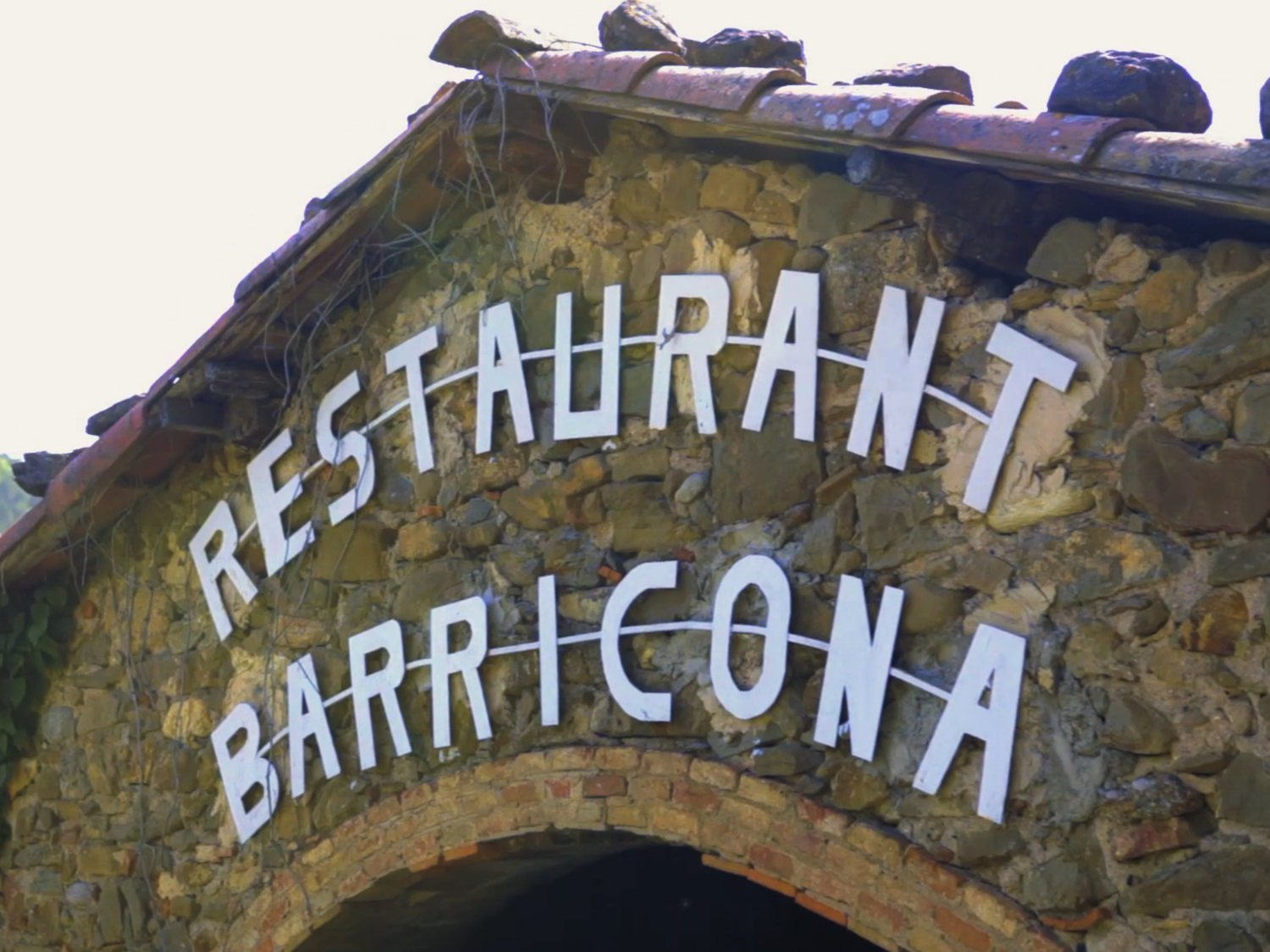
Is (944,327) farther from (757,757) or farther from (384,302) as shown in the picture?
(384,302)

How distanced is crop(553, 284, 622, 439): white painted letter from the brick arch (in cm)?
95

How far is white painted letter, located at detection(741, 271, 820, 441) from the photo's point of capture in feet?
14.8

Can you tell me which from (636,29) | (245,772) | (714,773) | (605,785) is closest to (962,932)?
(714,773)

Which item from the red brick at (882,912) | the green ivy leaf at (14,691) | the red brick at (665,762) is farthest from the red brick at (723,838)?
the green ivy leaf at (14,691)

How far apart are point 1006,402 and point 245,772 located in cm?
308

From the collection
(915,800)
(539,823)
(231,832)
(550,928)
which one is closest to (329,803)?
(231,832)

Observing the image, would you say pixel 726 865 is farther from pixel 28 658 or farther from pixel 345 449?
pixel 28 658

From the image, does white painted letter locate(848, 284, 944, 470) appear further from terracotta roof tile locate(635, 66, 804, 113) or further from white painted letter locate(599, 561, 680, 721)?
white painted letter locate(599, 561, 680, 721)

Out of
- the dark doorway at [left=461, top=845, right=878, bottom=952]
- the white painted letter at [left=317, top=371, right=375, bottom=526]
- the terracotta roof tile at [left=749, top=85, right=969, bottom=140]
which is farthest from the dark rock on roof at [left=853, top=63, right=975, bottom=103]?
the dark doorway at [left=461, top=845, right=878, bottom=952]

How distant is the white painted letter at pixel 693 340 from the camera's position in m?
4.75

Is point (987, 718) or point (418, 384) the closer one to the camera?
point (987, 718)

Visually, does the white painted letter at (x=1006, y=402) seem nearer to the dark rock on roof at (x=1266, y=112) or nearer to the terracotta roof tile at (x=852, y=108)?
the terracotta roof tile at (x=852, y=108)

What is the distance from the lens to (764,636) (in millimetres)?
4477

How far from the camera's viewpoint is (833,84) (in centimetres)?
427
